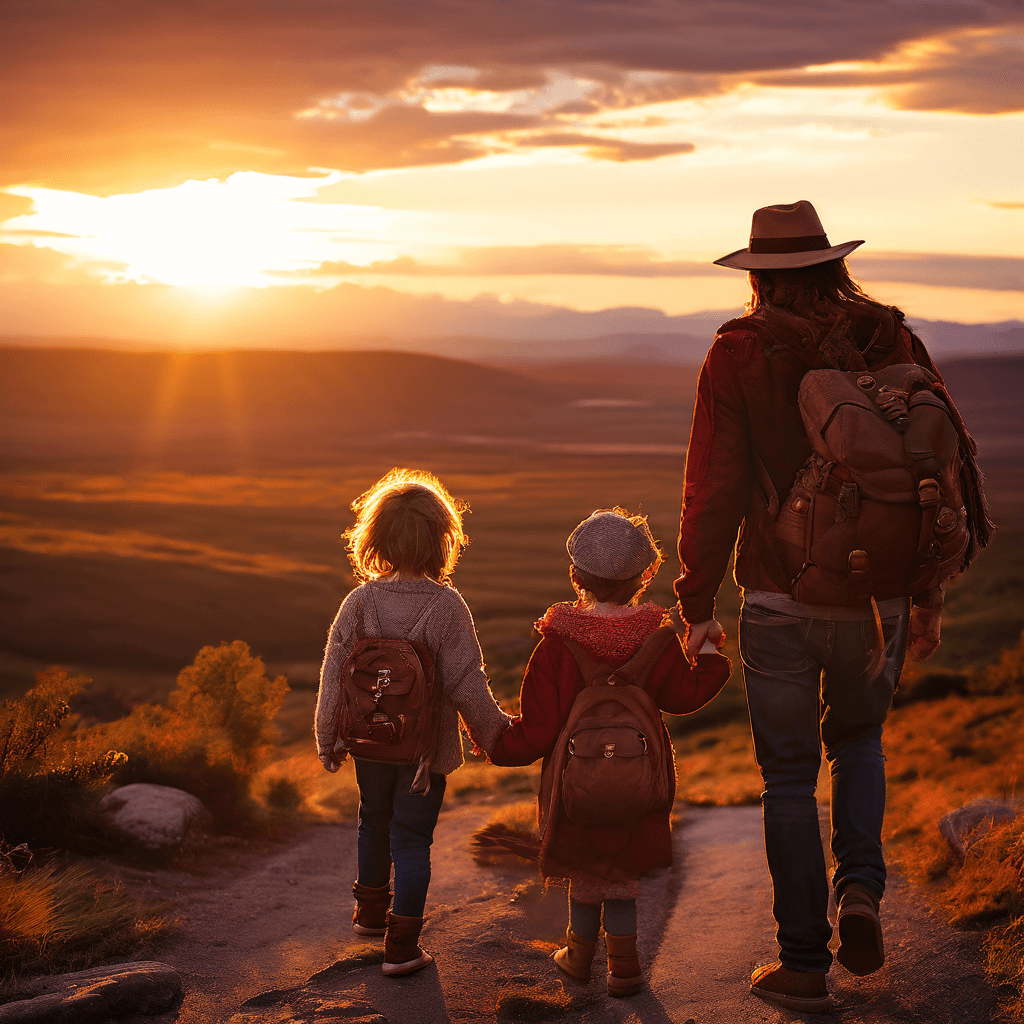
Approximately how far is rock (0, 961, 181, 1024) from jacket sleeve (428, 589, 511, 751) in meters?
1.44

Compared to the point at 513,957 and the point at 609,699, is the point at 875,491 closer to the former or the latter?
the point at 609,699

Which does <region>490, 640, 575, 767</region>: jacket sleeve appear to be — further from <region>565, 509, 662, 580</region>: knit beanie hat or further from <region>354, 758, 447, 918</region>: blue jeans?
<region>354, 758, 447, 918</region>: blue jeans

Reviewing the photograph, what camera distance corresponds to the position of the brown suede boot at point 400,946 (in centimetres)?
395

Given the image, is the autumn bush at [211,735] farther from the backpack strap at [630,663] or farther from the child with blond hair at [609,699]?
the backpack strap at [630,663]

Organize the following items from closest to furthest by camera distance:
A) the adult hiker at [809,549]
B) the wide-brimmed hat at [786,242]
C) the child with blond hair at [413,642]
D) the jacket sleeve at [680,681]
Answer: the adult hiker at [809,549], the wide-brimmed hat at [786,242], the jacket sleeve at [680,681], the child with blond hair at [413,642]

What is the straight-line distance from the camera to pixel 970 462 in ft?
11.7

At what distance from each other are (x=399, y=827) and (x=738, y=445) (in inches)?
78.9

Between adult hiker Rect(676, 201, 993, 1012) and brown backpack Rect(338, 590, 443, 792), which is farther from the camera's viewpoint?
brown backpack Rect(338, 590, 443, 792)

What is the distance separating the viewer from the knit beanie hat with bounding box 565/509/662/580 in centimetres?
365

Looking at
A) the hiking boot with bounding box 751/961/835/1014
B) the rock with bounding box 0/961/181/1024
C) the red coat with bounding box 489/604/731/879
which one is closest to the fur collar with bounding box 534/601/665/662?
the red coat with bounding box 489/604/731/879

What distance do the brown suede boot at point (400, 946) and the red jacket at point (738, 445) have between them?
1674 millimetres

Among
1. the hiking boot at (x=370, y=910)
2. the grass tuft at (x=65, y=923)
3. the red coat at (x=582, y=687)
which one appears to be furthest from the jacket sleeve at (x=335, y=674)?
the grass tuft at (x=65, y=923)

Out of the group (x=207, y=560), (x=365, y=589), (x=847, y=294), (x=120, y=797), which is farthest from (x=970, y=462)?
(x=207, y=560)

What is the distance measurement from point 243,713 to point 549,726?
5.15m
